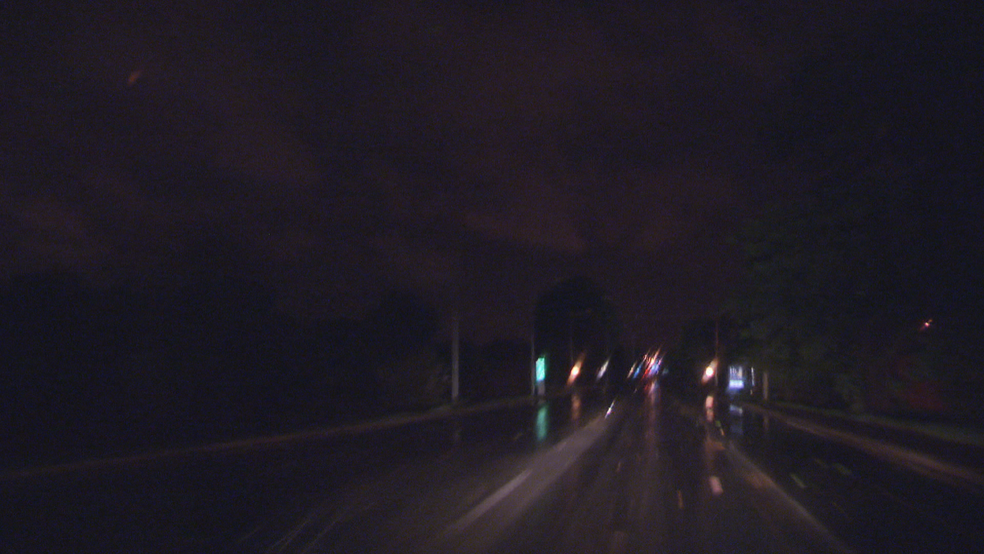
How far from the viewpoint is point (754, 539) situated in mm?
10164

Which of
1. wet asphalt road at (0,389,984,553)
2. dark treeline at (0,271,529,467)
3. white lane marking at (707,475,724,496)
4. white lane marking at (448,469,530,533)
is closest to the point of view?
wet asphalt road at (0,389,984,553)

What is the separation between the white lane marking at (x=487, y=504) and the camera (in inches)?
440

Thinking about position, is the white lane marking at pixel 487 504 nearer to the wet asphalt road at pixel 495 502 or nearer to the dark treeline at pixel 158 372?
the wet asphalt road at pixel 495 502

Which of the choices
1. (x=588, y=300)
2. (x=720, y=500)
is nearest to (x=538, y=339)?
(x=588, y=300)

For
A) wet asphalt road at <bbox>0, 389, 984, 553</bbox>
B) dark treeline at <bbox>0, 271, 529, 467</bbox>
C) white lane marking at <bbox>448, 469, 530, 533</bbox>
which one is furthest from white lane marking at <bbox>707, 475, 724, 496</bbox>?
dark treeline at <bbox>0, 271, 529, 467</bbox>

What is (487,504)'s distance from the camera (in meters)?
13.0

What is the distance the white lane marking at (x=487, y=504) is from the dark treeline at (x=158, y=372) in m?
10.9

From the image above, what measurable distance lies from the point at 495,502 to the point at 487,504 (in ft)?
0.77

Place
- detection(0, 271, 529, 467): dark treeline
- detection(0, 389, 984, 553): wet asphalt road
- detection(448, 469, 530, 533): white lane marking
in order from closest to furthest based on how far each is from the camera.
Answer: detection(0, 389, 984, 553): wet asphalt road, detection(448, 469, 530, 533): white lane marking, detection(0, 271, 529, 467): dark treeline

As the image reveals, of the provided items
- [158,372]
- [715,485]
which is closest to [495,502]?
[715,485]

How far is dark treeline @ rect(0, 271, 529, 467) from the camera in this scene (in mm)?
22500

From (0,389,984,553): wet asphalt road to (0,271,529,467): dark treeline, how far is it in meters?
3.07

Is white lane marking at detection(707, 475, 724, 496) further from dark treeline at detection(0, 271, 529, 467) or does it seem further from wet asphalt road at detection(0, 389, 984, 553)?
dark treeline at detection(0, 271, 529, 467)

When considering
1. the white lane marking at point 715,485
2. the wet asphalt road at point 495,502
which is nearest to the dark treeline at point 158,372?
the wet asphalt road at point 495,502
